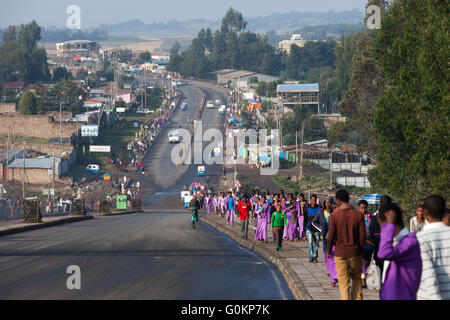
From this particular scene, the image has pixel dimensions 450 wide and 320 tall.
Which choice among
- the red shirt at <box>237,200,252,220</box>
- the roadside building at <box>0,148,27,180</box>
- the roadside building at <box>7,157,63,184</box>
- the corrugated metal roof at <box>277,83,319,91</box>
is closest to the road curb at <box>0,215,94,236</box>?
the red shirt at <box>237,200,252,220</box>

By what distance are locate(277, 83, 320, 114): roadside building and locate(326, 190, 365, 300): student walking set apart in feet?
384

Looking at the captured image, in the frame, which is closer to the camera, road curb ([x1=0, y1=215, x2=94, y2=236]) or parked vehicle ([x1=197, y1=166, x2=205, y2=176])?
road curb ([x1=0, y1=215, x2=94, y2=236])

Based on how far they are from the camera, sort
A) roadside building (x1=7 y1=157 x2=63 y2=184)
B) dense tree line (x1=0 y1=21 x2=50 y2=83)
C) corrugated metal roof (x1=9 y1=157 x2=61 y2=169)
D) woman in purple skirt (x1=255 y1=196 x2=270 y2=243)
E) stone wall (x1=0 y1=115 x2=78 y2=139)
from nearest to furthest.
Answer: woman in purple skirt (x1=255 y1=196 x2=270 y2=243)
roadside building (x1=7 y1=157 x2=63 y2=184)
corrugated metal roof (x1=9 y1=157 x2=61 y2=169)
stone wall (x1=0 y1=115 x2=78 y2=139)
dense tree line (x1=0 y1=21 x2=50 y2=83)

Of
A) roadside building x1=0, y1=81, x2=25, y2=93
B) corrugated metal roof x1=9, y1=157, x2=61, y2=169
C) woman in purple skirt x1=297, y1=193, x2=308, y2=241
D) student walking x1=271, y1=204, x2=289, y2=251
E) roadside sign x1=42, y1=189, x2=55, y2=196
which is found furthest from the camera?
roadside building x1=0, y1=81, x2=25, y2=93

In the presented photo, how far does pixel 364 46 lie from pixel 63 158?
33.6m

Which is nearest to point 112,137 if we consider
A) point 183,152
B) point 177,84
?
point 183,152

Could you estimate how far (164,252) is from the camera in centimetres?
1906

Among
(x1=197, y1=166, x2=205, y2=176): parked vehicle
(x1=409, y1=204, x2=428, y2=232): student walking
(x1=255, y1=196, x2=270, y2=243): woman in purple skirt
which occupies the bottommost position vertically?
(x1=197, y1=166, x2=205, y2=176): parked vehicle

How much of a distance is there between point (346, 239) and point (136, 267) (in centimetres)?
649

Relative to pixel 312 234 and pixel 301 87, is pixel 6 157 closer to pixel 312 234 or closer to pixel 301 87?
pixel 312 234

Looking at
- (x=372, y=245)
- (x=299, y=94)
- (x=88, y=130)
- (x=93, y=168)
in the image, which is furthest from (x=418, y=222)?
(x=299, y=94)

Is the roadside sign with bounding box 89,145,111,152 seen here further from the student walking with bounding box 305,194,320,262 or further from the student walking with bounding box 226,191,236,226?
the student walking with bounding box 305,194,320,262

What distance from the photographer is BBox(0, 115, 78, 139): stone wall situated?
92488 mm
